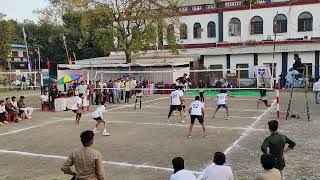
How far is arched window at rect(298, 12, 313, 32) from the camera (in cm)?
4475

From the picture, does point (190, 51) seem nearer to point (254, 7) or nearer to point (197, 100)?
point (254, 7)

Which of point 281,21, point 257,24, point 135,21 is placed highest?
point 281,21

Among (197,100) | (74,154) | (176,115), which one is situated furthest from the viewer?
(176,115)

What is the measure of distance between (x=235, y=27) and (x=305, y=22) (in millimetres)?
7832

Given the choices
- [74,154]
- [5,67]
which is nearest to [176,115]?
[74,154]

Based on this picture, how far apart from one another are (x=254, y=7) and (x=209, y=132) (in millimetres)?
33450

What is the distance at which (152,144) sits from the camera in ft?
47.9

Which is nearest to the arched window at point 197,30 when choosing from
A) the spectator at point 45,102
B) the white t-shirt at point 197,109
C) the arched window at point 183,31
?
the arched window at point 183,31

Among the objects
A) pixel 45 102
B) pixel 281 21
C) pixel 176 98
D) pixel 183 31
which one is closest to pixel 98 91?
pixel 45 102

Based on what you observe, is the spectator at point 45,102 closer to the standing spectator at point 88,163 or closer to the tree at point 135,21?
the tree at point 135,21

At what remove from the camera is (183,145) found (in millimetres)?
14227

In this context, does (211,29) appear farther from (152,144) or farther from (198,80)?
(152,144)

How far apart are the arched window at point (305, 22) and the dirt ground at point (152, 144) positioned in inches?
958

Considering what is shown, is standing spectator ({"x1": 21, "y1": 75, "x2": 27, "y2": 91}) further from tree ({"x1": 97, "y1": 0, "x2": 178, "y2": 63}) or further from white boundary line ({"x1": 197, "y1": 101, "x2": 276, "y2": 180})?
white boundary line ({"x1": 197, "y1": 101, "x2": 276, "y2": 180})
